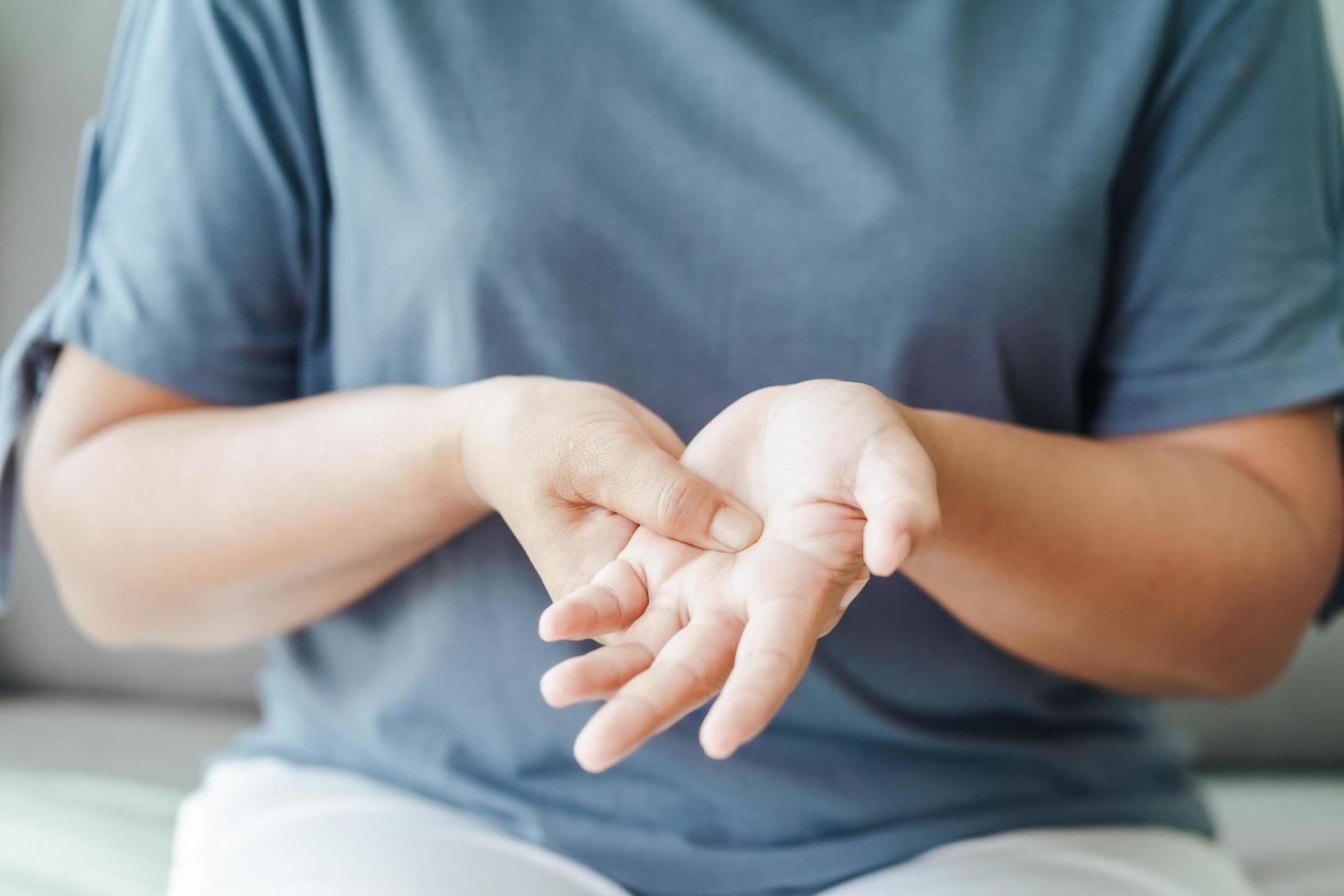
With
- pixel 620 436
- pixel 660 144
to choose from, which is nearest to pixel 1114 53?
pixel 660 144

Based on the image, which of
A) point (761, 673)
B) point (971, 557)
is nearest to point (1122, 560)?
point (971, 557)

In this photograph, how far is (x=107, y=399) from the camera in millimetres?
604

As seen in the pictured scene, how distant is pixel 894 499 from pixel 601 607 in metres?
0.10

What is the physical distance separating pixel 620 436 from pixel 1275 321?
403mm

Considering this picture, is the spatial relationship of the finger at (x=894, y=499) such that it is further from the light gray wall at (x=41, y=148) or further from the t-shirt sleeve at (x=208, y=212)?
the light gray wall at (x=41, y=148)

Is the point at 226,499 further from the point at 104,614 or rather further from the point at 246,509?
the point at 104,614

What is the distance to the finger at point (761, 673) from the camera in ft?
0.99

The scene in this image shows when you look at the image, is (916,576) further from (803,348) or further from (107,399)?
(107,399)

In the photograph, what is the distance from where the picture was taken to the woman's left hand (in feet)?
1.02

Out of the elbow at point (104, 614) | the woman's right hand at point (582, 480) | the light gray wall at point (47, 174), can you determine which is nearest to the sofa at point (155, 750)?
the light gray wall at point (47, 174)

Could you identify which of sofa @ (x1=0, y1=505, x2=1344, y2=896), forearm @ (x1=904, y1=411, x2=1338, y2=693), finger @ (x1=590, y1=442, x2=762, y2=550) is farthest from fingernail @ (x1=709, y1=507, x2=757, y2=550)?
sofa @ (x1=0, y1=505, x2=1344, y2=896)

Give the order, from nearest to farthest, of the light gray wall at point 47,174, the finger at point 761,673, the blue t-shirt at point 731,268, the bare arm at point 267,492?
the finger at point 761,673
the bare arm at point 267,492
the blue t-shirt at point 731,268
the light gray wall at point 47,174

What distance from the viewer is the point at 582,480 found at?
→ 399 mm

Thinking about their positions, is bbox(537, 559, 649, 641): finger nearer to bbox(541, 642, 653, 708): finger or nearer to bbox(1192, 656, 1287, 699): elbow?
bbox(541, 642, 653, 708): finger
